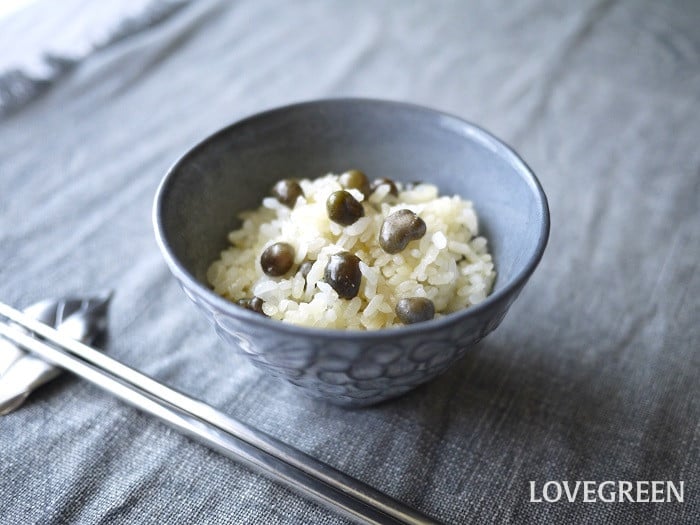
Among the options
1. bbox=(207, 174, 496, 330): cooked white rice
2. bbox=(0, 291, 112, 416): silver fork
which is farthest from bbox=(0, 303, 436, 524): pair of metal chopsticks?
bbox=(207, 174, 496, 330): cooked white rice

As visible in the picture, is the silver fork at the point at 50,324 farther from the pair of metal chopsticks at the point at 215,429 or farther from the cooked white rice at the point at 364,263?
the cooked white rice at the point at 364,263

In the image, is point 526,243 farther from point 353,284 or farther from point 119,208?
point 119,208

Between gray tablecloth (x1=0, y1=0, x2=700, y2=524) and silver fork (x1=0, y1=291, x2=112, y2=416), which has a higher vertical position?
silver fork (x1=0, y1=291, x2=112, y2=416)

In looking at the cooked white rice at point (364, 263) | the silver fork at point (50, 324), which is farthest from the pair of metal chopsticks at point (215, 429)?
the cooked white rice at point (364, 263)

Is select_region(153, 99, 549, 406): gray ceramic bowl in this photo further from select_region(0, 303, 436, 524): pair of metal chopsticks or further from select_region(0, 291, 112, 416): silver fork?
select_region(0, 291, 112, 416): silver fork

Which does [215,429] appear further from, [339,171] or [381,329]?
[339,171]

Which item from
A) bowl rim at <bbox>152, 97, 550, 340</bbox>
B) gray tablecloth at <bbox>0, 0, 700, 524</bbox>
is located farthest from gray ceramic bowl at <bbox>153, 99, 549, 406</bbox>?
gray tablecloth at <bbox>0, 0, 700, 524</bbox>

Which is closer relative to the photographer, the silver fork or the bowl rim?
the bowl rim
